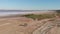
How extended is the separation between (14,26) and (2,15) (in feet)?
0.57

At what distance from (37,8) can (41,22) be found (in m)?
0.16

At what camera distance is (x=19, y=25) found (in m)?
1.22

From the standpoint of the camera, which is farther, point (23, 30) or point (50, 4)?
point (50, 4)

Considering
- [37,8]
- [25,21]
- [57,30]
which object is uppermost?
[37,8]

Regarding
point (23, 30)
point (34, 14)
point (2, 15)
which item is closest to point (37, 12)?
point (34, 14)

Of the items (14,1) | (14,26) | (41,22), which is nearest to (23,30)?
(14,26)

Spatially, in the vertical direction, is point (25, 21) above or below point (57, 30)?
above

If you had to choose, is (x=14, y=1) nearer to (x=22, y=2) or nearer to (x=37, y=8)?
(x=22, y=2)

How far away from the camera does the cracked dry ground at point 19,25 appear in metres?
1.18

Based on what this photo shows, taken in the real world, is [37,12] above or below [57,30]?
above

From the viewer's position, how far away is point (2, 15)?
1213 millimetres

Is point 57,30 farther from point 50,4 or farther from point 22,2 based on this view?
point 22,2

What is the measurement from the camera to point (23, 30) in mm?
1197

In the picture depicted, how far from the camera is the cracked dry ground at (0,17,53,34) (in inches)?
46.4
